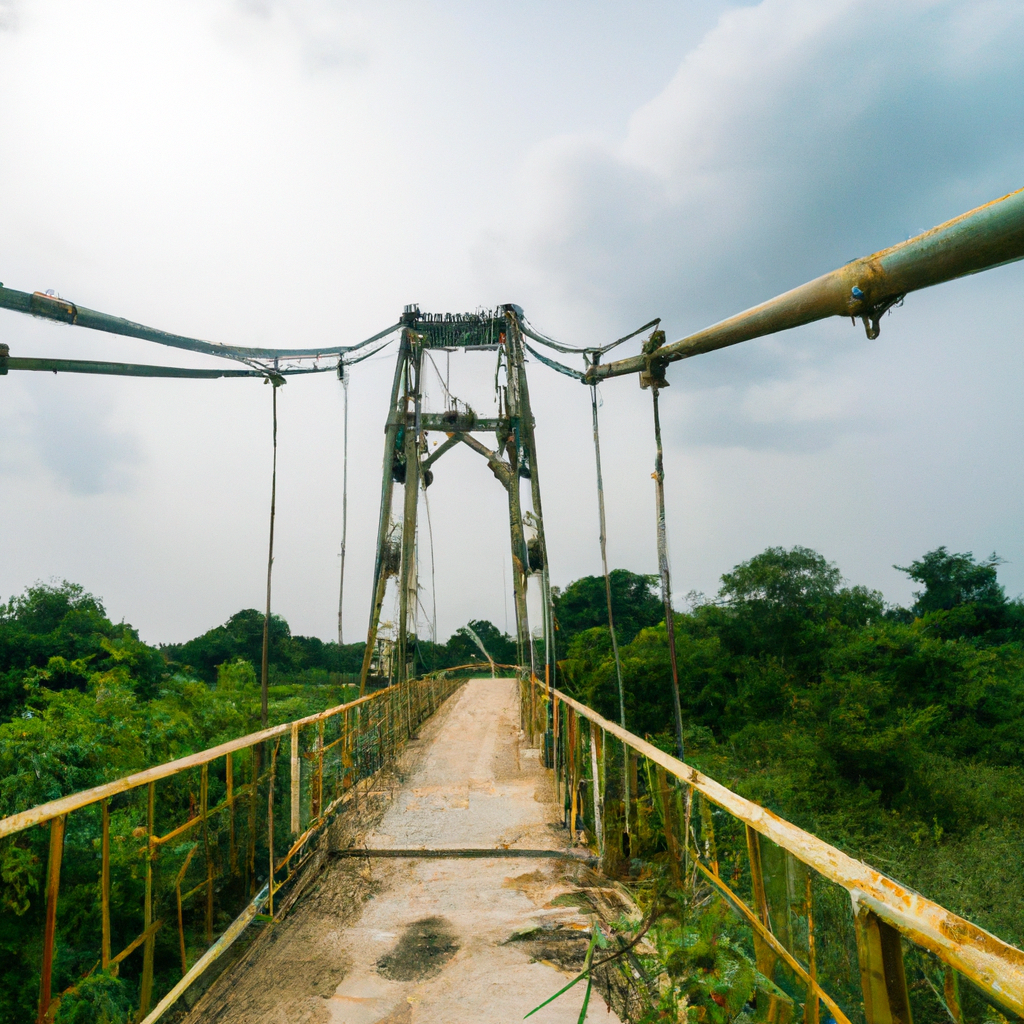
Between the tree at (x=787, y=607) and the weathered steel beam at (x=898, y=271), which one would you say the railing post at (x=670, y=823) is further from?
the tree at (x=787, y=607)

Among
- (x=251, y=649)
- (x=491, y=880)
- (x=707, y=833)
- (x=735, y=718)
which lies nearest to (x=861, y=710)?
(x=735, y=718)

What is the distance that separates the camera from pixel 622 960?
287cm

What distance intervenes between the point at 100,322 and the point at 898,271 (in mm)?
4767

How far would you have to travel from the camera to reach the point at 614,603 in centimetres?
4034

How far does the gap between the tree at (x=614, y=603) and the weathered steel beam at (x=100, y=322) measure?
31.3 m

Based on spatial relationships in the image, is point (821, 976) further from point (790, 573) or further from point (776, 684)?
point (790, 573)

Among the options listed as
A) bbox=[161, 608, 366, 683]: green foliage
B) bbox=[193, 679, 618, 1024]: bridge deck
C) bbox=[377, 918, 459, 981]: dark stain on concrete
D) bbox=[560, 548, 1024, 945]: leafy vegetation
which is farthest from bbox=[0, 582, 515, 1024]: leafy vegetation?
bbox=[161, 608, 366, 683]: green foliage

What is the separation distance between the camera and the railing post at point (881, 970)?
1.47 m

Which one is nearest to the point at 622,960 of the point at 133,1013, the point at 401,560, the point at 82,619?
the point at 133,1013

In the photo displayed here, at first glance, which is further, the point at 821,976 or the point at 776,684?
the point at 776,684

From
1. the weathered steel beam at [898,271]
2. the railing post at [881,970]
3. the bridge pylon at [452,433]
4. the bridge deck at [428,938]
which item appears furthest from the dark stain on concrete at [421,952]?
the bridge pylon at [452,433]

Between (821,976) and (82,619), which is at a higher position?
(82,619)

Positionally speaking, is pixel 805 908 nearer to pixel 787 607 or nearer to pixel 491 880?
pixel 491 880

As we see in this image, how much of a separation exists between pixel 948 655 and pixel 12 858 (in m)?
22.6
